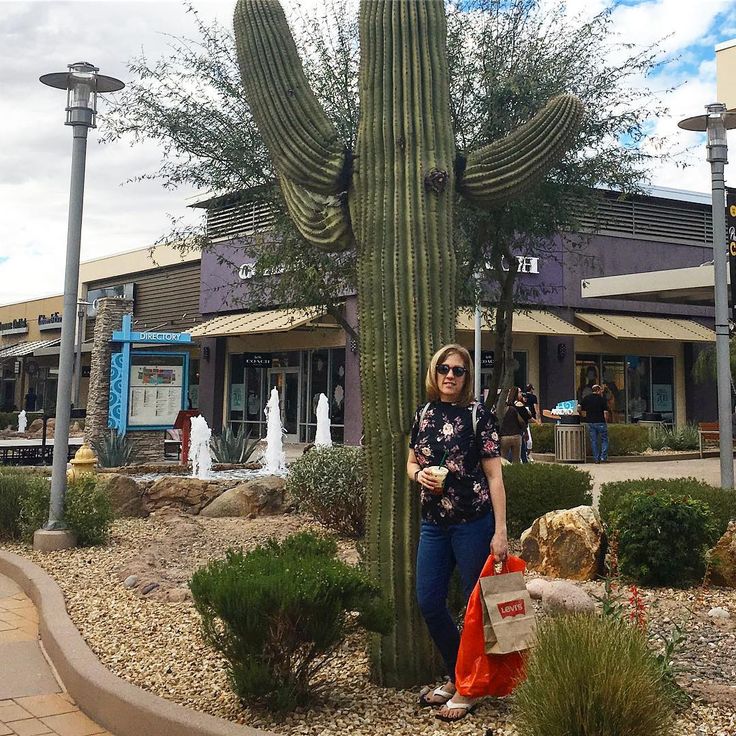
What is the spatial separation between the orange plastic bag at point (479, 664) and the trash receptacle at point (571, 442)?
49.6 feet

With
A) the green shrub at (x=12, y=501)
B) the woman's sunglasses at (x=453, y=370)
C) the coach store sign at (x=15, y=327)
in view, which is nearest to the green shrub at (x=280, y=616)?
the woman's sunglasses at (x=453, y=370)

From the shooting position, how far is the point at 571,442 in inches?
719

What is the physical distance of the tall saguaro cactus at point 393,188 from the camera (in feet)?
13.4

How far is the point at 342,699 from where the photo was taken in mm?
3869

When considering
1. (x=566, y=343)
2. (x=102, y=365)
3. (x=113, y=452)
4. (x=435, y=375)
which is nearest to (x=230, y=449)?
(x=113, y=452)

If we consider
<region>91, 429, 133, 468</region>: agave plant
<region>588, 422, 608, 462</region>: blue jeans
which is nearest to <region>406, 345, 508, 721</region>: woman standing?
<region>91, 429, 133, 468</region>: agave plant

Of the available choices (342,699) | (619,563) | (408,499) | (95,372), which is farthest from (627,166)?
(95,372)

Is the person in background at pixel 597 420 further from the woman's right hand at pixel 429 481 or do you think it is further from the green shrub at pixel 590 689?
the green shrub at pixel 590 689

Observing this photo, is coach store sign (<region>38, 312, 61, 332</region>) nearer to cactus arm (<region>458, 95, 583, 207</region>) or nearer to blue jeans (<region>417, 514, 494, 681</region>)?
cactus arm (<region>458, 95, 583, 207</region>)

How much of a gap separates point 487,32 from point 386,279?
6.33 m

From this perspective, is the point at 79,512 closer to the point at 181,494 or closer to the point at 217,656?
the point at 181,494

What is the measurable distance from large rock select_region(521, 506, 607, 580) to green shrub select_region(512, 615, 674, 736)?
3.27 metres

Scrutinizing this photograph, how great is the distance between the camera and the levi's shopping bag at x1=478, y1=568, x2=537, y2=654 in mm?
3480

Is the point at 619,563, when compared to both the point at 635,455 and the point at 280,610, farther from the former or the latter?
the point at 635,455
